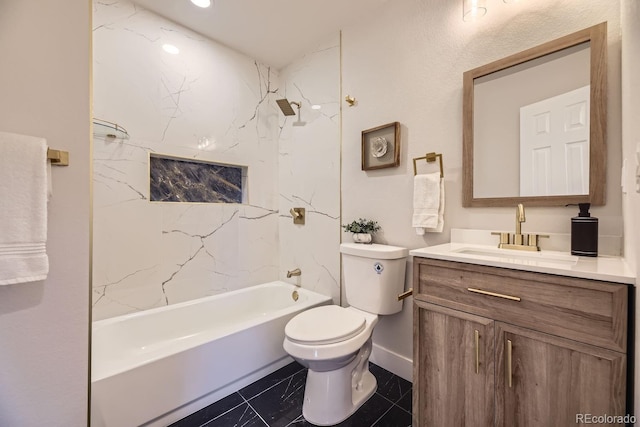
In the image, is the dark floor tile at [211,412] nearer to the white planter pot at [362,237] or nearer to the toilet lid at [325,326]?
the toilet lid at [325,326]

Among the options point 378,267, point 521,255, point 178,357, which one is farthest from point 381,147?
point 178,357

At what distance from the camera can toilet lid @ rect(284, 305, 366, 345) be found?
1.35 meters

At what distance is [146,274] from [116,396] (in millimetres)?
874

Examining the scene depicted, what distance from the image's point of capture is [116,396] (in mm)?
1227

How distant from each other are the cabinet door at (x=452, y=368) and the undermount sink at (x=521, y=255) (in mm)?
295

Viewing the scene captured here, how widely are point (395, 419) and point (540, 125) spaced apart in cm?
169

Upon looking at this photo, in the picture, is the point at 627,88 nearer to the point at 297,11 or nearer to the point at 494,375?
the point at 494,375

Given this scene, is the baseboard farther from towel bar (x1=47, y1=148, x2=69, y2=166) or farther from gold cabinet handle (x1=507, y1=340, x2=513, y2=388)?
towel bar (x1=47, y1=148, x2=69, y2=166)

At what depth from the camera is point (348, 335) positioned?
1.39 meters

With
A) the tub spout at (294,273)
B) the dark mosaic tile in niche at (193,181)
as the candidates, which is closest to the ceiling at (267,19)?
the dark mosaic tile in niche at (193,181)

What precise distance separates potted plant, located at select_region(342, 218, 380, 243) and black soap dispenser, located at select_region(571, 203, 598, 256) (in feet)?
3.38

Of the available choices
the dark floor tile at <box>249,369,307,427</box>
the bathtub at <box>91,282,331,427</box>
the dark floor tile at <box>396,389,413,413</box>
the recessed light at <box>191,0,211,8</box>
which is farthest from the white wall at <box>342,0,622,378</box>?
the recessed light at <box>191,0,211,8</box>

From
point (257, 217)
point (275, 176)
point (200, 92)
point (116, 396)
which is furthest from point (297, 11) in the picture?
point (116, 396)

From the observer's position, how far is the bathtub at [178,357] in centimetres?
125
